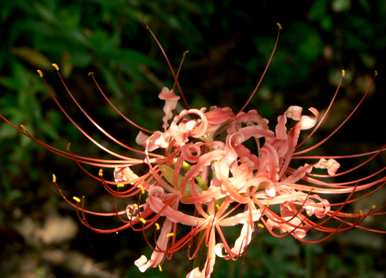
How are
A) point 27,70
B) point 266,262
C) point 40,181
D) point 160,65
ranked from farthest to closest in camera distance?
point 160,65
point 40,181
point 27,70
point 266,262

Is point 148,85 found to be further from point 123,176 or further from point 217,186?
point 217,186

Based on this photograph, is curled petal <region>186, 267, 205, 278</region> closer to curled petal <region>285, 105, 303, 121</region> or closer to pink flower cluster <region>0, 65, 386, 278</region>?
pink flower cluster <region>0, 65, 386, 278</region>

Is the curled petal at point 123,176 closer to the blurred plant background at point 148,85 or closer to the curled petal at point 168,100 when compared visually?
the curled petal at point 168,100

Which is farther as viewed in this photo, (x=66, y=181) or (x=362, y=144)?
(x=362, y=144)

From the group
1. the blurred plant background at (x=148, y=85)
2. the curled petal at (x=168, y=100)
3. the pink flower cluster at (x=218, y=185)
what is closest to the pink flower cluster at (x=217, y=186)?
the pink flower cluster at (x=218, y=185)

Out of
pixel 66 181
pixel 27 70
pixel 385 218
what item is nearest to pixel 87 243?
pixel 66 181

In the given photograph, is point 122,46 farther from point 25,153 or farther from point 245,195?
point 245,195

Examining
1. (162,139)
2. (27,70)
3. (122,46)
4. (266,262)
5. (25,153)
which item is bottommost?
(162,139)

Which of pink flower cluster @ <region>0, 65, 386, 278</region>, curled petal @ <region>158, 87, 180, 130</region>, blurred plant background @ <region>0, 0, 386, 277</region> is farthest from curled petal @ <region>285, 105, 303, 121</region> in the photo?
blurred plant background @ <region>0, 0, 386, 277</region>
